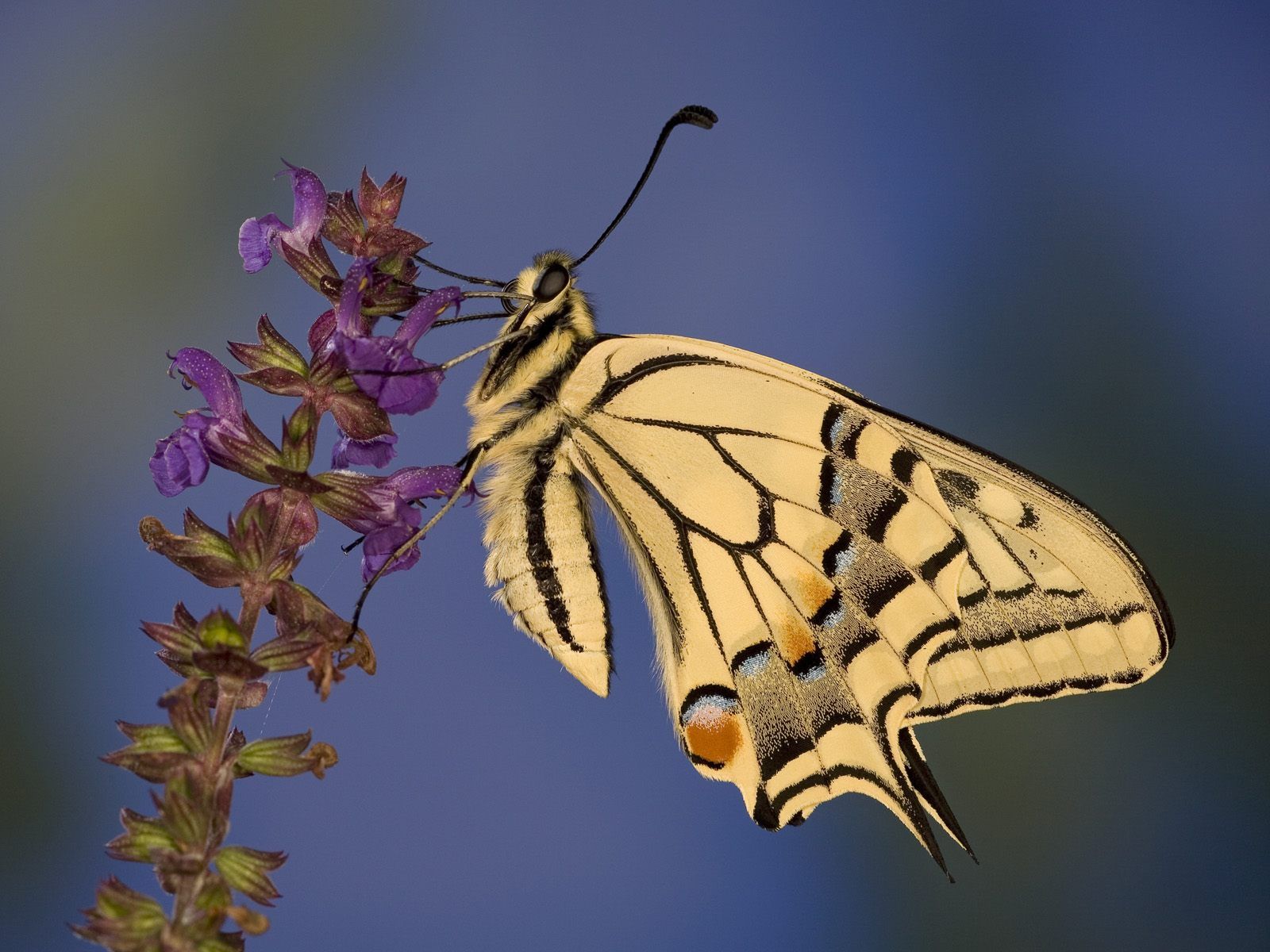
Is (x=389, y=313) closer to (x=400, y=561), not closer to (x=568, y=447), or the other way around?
(x=400, y=561)

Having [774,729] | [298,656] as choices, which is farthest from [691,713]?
[298,656]

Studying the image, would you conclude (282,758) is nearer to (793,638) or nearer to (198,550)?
(198,550)

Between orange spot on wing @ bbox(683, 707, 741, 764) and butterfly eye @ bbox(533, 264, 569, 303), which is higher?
butterfly eye @ bbox(533, 264, 569, 303)

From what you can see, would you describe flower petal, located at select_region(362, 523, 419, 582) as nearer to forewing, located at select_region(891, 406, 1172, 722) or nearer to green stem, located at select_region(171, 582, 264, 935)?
green stem, located at select_region(171, 582, 264, 935)

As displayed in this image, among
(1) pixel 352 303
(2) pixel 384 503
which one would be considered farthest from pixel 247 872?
(1) pixel 352 303

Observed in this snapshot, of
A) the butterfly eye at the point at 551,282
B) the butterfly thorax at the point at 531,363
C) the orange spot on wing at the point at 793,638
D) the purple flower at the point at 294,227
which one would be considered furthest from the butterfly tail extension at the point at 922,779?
the purple flower at the point at 294,227

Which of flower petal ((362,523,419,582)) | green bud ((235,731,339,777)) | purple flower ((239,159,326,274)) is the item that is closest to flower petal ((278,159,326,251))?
purple flower ((239,159,326,274))

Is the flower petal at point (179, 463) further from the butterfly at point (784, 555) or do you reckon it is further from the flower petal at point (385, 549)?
the butterfly at point (784, 555)
